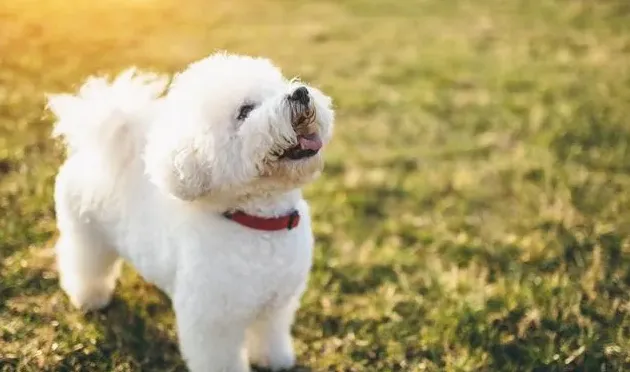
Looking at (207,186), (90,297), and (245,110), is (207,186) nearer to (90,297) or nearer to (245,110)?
(245,110)

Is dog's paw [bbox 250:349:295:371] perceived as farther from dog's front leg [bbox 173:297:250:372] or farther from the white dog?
dog's front leg [bbox 173:297:250:372]

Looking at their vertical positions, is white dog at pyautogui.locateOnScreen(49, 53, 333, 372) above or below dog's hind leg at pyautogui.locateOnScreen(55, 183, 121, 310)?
above

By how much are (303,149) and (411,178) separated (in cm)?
214

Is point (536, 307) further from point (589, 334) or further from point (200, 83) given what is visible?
point (200, 83)

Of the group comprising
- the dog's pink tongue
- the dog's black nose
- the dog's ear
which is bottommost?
the dog's ear

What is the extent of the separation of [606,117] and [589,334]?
2278mm

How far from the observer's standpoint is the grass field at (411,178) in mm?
3193

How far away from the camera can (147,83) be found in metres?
2.84

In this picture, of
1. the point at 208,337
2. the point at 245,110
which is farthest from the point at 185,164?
the point at 208,337

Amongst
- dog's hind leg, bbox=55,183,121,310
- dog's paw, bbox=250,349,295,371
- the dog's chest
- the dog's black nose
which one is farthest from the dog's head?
dog's paw, bbox=250,349,295,371

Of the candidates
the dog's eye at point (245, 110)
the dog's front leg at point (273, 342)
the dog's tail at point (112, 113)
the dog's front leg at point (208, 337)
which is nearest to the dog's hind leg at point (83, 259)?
the dog's tail at point (112, 113)

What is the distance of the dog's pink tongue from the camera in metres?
2.46

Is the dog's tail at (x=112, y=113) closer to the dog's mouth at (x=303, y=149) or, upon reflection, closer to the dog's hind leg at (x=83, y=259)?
the dog's hind leg at (x=83, y=259)

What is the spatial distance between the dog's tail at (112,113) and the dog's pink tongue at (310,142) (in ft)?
1.96
